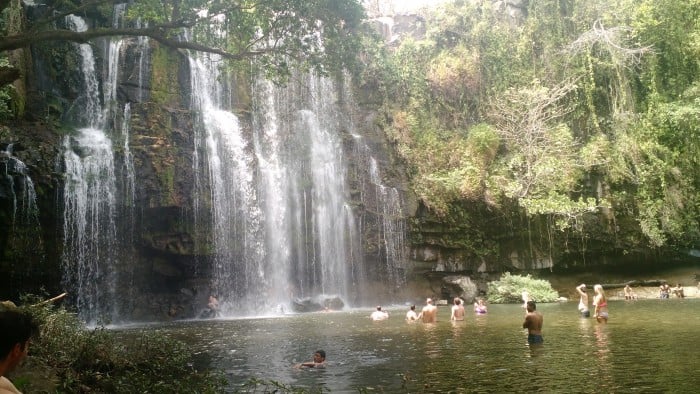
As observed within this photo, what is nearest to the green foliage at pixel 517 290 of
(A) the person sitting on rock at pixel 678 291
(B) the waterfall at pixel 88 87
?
(A) the person sitting on rock at pixel 678 291

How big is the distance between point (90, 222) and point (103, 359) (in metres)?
14.5

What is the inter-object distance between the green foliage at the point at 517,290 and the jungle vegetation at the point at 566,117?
3288 millimetres

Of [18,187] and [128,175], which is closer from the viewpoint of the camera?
[18,187]

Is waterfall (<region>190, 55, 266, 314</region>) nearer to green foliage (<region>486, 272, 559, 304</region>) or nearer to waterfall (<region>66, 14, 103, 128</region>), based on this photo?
waterfall (<region>66, 14, 103, 128</region>)

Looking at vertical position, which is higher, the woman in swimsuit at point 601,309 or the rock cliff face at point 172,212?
the rock cliff face at point 172,212

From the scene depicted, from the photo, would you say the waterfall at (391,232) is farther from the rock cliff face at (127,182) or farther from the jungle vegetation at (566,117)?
the rock cliff face at (127,182)

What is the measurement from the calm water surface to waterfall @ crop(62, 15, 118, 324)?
780 centimetres

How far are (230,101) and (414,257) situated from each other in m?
13.7

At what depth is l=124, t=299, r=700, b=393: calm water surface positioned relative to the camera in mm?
7074

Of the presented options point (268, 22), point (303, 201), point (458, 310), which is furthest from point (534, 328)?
point (303, 201)

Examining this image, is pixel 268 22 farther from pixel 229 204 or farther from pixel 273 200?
pixel 273 200

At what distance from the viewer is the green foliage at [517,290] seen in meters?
25.9

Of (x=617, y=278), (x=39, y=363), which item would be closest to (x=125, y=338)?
(x=39, y=363)

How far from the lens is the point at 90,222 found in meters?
21.4
